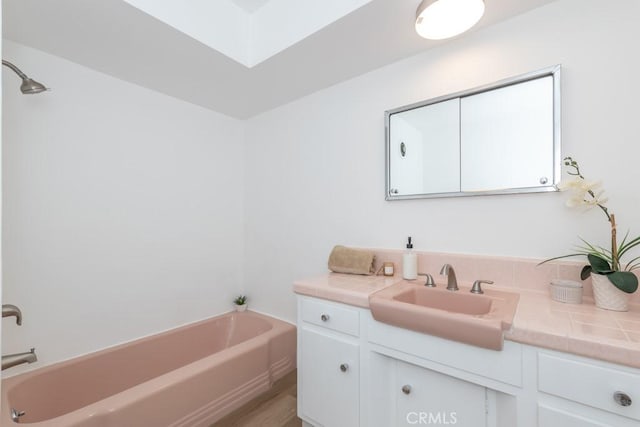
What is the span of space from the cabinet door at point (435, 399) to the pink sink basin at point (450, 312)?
9.3 inches

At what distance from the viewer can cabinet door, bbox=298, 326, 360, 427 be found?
4.29 ft

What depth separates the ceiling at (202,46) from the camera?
1322 millimetres

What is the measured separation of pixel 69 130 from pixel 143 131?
415 millimetres

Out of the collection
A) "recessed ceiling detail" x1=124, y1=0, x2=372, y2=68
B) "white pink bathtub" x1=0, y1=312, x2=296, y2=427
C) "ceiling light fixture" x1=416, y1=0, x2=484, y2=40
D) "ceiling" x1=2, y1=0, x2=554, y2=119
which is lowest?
"white pink bathtub" x1=0, y1=312, x2=296, y2=427

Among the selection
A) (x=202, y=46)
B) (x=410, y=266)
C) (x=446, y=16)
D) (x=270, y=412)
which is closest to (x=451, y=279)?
A: (x=410, y=266)

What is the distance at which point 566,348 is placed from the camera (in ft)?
2.75

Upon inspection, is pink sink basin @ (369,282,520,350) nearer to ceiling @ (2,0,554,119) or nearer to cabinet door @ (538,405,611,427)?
cabinet door @ (538,405,611,427)

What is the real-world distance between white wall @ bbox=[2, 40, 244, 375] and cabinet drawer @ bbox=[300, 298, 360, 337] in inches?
50.0

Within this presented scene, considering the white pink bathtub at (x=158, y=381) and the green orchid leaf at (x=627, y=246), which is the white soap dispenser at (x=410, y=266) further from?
the white pink bathtub at (x=158, y=381)

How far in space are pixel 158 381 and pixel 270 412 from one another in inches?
27.2

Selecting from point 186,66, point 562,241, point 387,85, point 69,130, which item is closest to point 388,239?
point 562,241

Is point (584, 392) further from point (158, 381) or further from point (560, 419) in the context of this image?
point (158, 381)

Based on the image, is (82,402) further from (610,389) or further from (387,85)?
(387,85)

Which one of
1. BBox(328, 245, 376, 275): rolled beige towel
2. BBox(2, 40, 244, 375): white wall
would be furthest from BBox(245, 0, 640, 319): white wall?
BBox(2, 40, 244, 375): white wall
